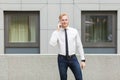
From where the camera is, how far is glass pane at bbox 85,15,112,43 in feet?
47.3

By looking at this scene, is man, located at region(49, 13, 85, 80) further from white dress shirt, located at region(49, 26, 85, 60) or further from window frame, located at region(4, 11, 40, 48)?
window frame, located at region(4, 11, 40, 48)

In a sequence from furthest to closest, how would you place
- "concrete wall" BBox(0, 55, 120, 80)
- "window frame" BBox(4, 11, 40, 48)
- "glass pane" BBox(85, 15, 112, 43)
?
"glass pane" BBox(85, 15, 112, 43) < "window frame" BBox(4, 11, 40, 48) < "concrete wall" BBox(0, 55, 120, 80)

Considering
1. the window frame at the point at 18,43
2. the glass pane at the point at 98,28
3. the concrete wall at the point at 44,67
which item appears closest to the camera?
the concrete wall at the point at 44,67

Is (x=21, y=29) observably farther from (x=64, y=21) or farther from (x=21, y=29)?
(x=64, y=21)

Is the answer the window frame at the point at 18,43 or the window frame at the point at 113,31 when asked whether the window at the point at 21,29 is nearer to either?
the window frame at the point at 18,43

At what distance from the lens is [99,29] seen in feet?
48.1

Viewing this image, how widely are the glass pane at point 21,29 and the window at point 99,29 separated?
6.64 feet

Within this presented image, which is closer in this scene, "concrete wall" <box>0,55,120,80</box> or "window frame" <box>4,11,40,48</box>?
"concrete wall" <box>0,55,120,80</box>

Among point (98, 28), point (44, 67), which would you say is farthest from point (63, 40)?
point (98, 28)

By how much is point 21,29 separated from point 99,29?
3077mm

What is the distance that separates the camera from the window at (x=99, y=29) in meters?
14.2

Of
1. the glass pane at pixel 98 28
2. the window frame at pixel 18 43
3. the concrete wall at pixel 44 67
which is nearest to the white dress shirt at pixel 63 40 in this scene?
the concrete wall at pixel 44 67

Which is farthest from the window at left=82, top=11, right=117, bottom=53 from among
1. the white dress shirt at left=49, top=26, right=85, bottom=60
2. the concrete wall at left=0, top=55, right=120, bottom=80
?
the white dress shirt at left=49, top=26, right=85, bottom=60

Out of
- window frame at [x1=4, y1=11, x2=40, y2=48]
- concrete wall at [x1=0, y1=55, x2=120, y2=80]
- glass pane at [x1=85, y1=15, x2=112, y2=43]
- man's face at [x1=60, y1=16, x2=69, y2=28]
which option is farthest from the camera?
glass pane at [x1=85, y1=15, x2=112, y2=43]
